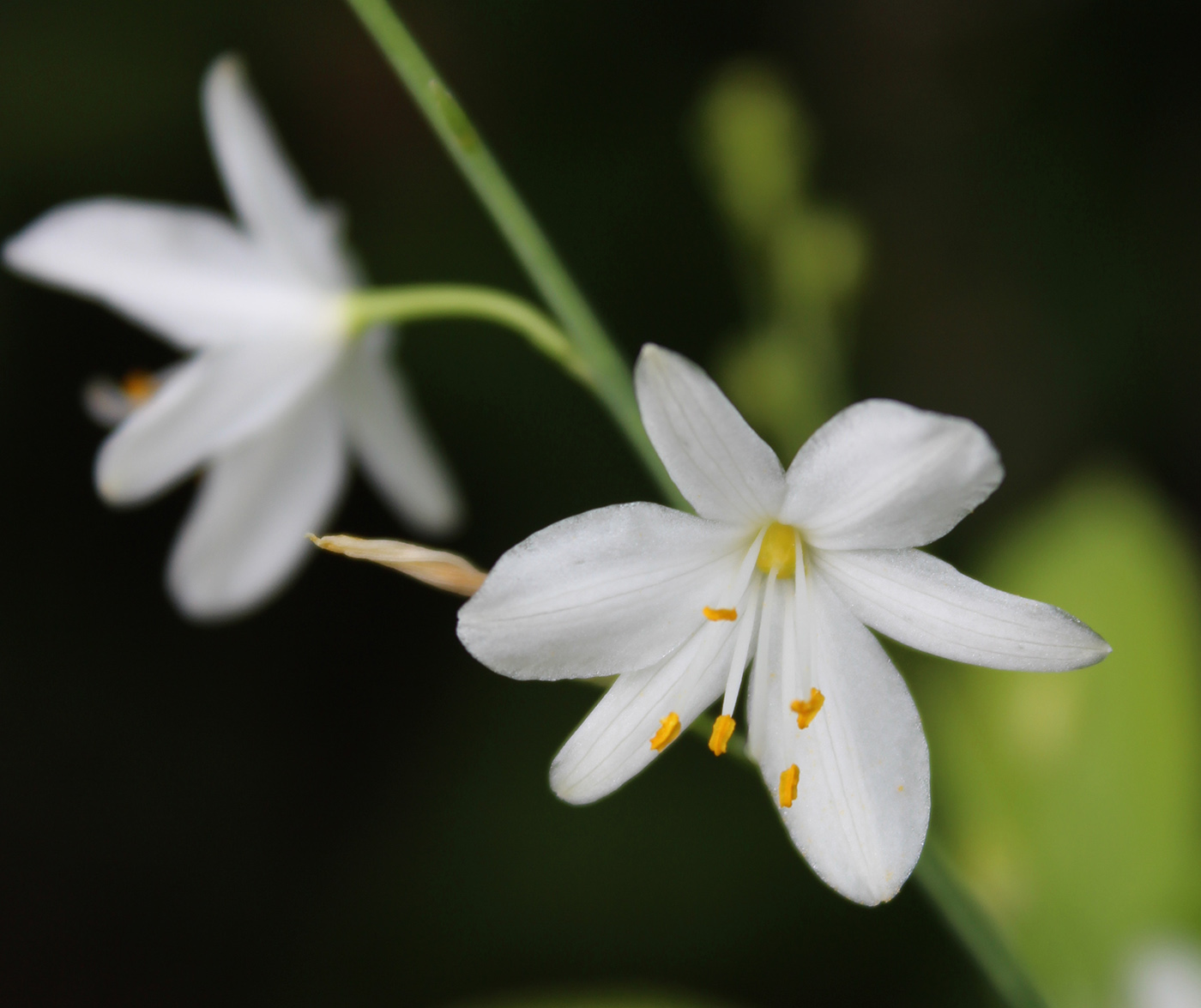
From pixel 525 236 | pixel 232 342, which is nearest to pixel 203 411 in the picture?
pixel 232 342

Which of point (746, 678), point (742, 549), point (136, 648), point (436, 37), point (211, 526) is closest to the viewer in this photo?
point (742, 549)

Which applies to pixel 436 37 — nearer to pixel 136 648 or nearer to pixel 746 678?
pixel 136 648

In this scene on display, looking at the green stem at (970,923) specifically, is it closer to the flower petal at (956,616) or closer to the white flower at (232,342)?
the flower petal at (956,616)

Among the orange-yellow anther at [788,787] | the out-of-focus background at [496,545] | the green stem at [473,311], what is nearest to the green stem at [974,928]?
the orange-yellow anther at [788,787]

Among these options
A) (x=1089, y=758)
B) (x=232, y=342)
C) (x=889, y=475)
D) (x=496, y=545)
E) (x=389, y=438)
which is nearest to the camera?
(x=889, y=475)

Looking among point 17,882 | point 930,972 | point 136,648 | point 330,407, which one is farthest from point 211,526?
point 930,972

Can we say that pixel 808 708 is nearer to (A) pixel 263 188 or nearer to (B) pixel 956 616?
(B) pixel 956 616
